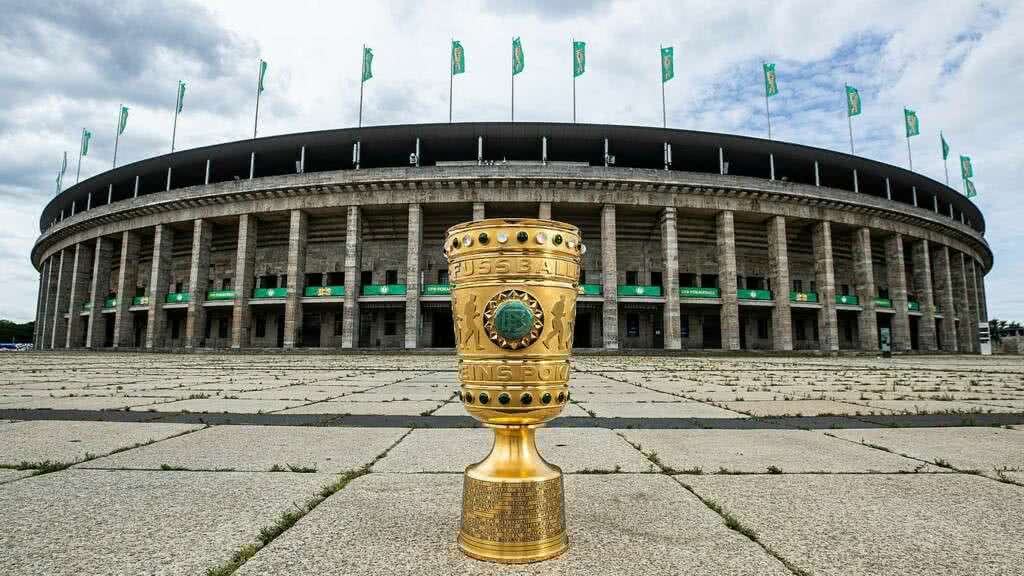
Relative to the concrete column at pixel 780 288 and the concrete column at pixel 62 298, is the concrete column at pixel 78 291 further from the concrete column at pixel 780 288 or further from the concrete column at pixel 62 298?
the concrete column at pixel 780 288

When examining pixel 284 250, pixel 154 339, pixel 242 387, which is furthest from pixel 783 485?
pixel 154 339

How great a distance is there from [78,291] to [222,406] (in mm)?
44533

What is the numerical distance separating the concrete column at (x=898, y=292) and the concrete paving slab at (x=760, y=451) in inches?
1451

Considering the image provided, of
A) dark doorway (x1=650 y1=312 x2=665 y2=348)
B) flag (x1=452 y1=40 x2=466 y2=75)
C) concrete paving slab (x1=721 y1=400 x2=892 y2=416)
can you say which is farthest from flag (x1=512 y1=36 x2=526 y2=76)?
concrete paving slab (x1=721 y1=400 x2=892 y2=416)

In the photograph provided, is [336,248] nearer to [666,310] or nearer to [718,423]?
[666,310]

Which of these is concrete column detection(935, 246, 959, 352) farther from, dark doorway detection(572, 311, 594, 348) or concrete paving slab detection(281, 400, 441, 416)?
concrete paving slab detection(281, 400, 441, 416)

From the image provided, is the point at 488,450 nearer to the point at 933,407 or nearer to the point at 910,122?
the point at 933,407

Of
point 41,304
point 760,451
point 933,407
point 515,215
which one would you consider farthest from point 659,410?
point 41,304

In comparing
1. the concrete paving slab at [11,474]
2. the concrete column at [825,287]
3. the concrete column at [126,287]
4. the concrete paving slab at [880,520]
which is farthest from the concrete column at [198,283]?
the concrete column at [825,287]

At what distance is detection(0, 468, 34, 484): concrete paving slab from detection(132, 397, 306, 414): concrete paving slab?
2.40m

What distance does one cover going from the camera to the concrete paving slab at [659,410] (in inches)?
191

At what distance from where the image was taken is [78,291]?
3788 centimetres

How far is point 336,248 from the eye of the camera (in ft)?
107

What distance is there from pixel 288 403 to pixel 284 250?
100ft
